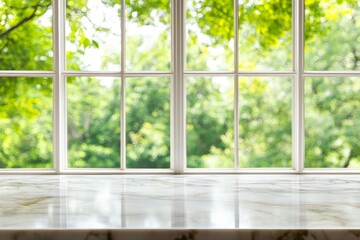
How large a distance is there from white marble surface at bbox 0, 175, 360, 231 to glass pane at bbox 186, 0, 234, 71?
2.81 feet

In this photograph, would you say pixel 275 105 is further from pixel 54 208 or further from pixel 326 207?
pixel 54 208

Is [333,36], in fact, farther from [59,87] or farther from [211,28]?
[59,87]

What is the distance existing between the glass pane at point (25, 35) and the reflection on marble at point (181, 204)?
875 mm

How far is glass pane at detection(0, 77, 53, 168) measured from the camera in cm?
325

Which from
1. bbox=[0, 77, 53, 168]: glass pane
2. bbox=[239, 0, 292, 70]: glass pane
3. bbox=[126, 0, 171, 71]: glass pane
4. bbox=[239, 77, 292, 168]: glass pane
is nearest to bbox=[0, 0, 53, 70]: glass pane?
bbox=[0, 77, 53, 168]: glass pane

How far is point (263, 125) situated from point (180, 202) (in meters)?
1.81

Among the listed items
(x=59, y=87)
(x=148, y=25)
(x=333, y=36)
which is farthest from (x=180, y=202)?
(x=333, y=36)

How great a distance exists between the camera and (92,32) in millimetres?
3125

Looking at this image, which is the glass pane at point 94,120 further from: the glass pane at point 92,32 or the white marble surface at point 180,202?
the white marble surface at point 180,202

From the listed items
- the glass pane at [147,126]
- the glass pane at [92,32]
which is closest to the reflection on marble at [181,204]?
the glass pane at [147,126]

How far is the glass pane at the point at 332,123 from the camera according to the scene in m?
3.77

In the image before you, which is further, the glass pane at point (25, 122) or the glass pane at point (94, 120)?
the glass pane at point (94, 120)

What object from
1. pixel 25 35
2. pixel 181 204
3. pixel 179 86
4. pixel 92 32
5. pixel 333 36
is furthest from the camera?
pixel 333 36

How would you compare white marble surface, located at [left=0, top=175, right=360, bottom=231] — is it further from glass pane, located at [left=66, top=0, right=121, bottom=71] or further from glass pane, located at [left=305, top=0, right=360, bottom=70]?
glass pane, located at [left=305, top=0, right=360, bottom=70]
